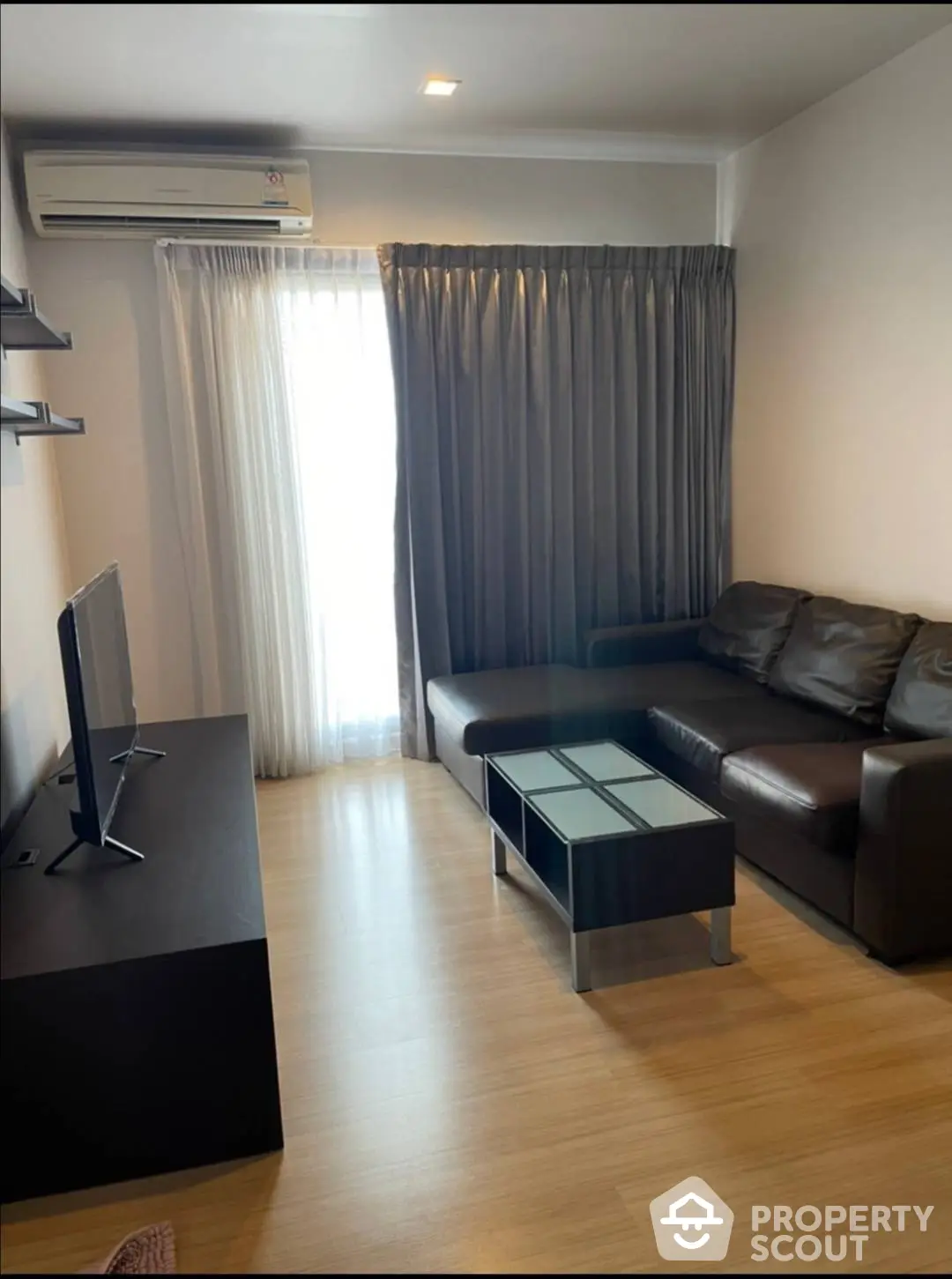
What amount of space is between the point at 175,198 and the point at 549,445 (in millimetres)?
1821

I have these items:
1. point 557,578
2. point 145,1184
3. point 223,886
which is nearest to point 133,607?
point 557,578

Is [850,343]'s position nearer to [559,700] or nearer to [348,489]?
[559,700]

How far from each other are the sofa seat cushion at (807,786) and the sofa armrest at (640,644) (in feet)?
3.96

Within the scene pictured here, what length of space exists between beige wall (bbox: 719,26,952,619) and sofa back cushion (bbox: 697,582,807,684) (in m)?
0.20

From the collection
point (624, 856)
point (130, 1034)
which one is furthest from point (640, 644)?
point (130, 1034)

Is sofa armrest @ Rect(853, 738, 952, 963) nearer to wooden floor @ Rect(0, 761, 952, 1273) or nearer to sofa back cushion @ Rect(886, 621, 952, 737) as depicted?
wooden floor @ Rect(0, 761, 952, 1273)

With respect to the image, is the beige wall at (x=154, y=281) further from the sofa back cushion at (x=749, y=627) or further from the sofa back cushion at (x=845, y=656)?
the sofa back cushion at (x=845, y=656)

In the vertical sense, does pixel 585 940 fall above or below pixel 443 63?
below

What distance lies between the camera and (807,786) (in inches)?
103

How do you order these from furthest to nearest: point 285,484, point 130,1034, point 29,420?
point 285,484 → point 29,420 → point 130,1034

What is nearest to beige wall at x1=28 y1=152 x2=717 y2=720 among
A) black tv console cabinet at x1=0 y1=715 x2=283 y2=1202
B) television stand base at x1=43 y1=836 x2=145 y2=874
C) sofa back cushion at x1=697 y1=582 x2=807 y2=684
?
television stand base at x1=43 y1=836 x2=145 y2=874

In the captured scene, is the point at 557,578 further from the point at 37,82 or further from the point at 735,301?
the point at 37,82

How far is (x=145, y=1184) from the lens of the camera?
1825 millimetres

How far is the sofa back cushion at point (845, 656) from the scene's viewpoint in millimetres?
3115
